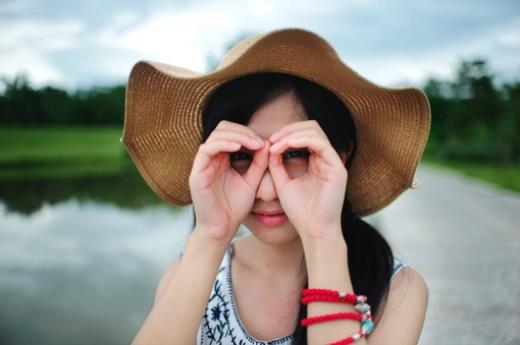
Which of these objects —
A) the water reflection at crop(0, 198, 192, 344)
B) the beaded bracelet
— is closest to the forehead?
the beaded bracelet

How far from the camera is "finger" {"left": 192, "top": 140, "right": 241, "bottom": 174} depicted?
4.72 ft

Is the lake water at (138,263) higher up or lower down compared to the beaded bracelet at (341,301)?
lower down

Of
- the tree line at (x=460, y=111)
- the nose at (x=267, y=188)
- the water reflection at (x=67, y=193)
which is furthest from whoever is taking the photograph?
the tree line at (x=460, y=111)

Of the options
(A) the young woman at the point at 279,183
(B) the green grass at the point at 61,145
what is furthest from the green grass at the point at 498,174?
(B) the green grass at the point at 61,145

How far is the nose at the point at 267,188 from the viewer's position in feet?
5.18

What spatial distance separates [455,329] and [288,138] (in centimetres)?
279

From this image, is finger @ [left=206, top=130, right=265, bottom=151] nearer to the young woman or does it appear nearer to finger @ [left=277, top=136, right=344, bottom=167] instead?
Result: the young woman

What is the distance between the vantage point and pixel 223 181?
1.59 meters

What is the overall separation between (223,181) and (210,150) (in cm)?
17

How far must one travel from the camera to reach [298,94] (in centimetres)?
163

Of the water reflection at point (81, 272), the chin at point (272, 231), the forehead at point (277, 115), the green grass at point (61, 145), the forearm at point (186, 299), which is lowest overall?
the water reflection at point (81, 272)

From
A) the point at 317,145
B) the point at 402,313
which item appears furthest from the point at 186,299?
the point at 402,313

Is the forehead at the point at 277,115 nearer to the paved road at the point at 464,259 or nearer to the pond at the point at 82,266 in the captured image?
the pond at the point at 82,266

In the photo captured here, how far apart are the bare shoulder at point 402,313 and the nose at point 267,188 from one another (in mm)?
618
